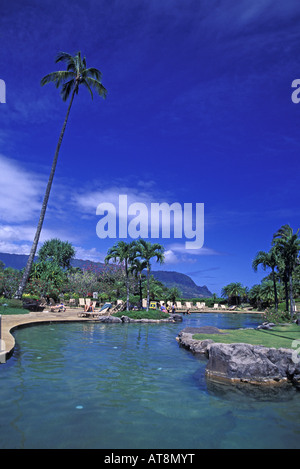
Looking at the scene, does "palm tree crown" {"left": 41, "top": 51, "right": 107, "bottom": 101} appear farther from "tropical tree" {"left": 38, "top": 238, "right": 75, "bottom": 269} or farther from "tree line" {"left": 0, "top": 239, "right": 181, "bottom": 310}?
"tropical tree" {"left": 38, "top": 238, "right": 75, "bottom": 269}

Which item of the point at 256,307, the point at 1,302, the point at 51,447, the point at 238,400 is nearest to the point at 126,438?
the point at 51,447

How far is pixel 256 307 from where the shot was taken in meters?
58.5

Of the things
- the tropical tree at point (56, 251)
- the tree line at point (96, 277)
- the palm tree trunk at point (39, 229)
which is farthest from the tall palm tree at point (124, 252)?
the tropical tree at point (56, 251)

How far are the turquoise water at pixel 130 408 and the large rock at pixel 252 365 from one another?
63 centimetres

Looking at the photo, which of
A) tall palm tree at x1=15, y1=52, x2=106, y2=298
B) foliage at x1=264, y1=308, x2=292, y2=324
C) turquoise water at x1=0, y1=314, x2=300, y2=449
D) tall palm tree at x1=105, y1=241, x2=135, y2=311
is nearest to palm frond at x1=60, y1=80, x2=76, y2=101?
tall palm tree at x1=15, y1=52, x2=106, y2=298

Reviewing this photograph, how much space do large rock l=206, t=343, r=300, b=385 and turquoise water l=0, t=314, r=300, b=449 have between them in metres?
0.63

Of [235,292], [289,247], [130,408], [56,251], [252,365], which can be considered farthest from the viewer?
[235,292]

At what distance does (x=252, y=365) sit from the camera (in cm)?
784

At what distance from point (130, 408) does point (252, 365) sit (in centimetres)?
383

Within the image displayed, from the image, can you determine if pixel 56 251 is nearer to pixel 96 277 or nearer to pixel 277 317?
pixel 96 277

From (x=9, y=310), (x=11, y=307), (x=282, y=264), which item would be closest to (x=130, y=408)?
(x=9, y=310)

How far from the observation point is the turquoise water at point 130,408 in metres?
4.36

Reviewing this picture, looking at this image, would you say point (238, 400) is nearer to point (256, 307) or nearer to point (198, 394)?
point (198, 394)
